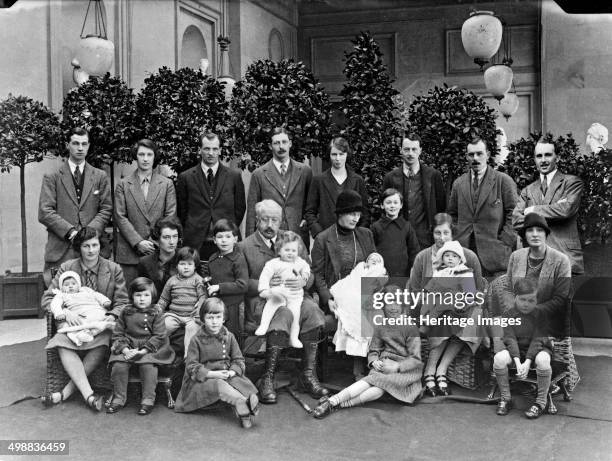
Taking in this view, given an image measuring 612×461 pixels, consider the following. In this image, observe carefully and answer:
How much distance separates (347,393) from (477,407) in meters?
0.69

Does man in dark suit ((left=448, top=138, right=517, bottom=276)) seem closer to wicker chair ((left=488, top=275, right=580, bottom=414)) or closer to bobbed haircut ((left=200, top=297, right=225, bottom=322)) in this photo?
wicker chair ((left=488, top=275, right=580, bottom=414))

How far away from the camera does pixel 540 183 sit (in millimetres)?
4285

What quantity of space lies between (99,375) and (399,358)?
1.66m

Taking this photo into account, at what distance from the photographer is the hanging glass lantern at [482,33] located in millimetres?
5680

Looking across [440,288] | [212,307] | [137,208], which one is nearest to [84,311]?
[212,307]

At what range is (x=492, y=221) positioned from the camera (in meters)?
4.20

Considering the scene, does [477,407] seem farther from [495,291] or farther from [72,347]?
[72,347]

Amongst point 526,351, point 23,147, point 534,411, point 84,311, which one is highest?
point 23,147

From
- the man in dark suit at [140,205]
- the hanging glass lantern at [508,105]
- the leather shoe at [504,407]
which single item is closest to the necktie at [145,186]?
the man in dark suit at [140,205]

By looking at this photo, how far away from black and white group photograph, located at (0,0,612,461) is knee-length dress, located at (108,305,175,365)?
11mm

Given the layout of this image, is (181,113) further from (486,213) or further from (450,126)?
(486,213)

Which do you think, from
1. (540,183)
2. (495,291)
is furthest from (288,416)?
(540,183)

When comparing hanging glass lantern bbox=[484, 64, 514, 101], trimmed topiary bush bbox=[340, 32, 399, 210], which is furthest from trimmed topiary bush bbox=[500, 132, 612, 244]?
A: hanging glass lantern bbox=[484, 64, 514, 101]

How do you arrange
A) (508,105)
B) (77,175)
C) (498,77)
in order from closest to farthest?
(77,175) < (498,77) < (508,105)
